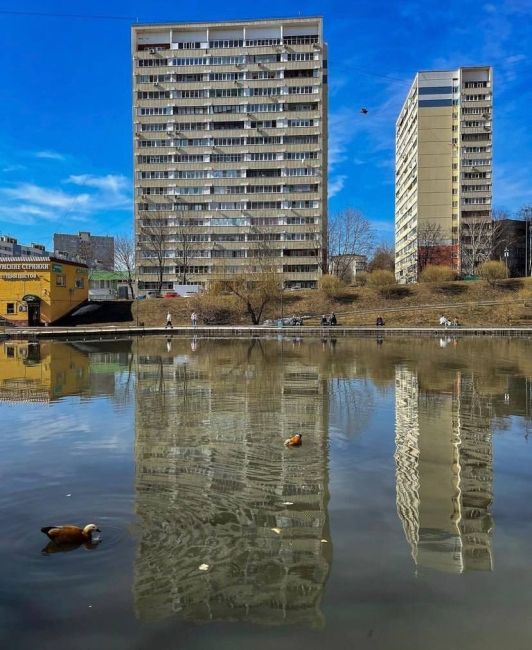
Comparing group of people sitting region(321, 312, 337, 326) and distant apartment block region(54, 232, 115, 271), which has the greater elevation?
distant apartment block region(54, 232, 115, 271)

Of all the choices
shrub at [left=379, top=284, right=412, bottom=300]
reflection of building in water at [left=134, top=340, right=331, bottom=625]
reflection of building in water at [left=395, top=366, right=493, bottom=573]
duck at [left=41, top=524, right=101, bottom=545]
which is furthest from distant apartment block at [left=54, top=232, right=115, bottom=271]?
duck at [left=41, top=524, right=101, bottom=545]

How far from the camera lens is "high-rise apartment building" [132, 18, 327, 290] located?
90812mm

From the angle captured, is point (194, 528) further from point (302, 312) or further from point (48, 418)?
point (302, 312)

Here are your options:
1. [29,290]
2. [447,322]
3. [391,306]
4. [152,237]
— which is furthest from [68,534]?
[152,237]

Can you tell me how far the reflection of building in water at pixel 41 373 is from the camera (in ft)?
51.5

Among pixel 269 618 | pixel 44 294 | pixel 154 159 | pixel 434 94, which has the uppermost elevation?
pixel 434 94

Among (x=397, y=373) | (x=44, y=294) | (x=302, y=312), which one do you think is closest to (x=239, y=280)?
(x=302, y=312)

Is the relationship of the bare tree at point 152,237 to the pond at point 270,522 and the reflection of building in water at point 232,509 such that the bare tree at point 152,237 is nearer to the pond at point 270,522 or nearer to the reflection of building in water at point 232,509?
the pond at point 270,522

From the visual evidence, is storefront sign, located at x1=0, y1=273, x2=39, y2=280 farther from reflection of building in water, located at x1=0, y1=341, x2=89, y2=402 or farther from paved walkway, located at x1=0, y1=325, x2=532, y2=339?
reflection of building in water, located at x1=0, y1=341, x2=89, y2=402

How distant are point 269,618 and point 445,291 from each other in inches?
2262

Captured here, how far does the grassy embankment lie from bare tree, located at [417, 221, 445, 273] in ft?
99.0

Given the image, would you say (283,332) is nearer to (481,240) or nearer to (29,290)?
(29,290)

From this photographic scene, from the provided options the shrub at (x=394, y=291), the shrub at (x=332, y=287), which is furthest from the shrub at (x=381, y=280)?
the shrub at (x=332, y=287)

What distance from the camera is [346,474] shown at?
787 cm
